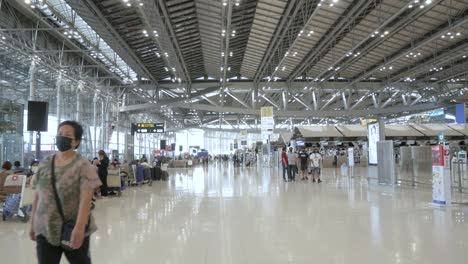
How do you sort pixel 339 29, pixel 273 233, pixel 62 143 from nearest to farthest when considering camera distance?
pixel 62 143 → pixel 273 233 → pixel 339 29

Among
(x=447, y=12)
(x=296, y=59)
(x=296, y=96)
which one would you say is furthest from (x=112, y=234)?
(x=296, y=96)

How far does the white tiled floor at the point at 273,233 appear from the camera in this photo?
17.7 ft

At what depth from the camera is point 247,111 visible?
36.4m

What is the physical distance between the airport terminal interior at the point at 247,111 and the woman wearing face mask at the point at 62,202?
83mm

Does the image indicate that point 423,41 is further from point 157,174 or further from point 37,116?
point 37,116

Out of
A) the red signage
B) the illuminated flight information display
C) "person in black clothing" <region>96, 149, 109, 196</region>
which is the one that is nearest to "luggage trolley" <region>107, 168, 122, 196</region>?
"person in black clothing" <region>96, 149, 109, 196</region>

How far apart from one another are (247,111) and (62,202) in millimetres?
33625

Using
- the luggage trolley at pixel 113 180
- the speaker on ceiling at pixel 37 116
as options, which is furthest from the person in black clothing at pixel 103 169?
the speaker on ceiling at pixel 37 116

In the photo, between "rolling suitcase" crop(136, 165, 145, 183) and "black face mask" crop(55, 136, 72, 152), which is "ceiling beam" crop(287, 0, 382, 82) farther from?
"black face mask" crop(55, 136, 72, 152)

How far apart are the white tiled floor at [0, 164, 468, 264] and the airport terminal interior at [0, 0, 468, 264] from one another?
4cm

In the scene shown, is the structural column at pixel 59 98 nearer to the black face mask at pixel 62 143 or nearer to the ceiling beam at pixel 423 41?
the ceiling beam at pixel 423 41

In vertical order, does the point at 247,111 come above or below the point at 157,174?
above

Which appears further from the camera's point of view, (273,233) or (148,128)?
(148,128)

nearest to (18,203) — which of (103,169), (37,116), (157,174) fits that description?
(37,116)
